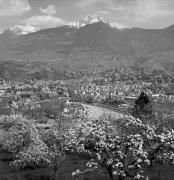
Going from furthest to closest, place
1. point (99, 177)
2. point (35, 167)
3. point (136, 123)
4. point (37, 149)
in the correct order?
point (35, 167)
point (37, 149)
point (99, 177)
point (136, 123)

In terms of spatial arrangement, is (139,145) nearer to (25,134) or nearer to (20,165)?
(20,165)

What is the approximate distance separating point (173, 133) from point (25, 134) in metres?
61.9

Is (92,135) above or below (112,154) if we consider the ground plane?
Answer: above

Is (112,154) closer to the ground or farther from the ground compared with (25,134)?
farther from the ground

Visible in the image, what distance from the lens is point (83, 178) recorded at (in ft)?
172

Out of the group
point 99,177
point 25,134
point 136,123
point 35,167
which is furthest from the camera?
point 25,134

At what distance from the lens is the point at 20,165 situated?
2625 inches

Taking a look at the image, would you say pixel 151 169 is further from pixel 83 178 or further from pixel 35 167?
pixel 35 167

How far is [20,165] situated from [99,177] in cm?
1982

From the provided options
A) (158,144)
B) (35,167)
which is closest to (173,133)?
(158,144)

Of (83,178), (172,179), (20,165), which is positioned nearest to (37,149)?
(20,165)

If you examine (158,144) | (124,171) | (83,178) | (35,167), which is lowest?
(35,167)

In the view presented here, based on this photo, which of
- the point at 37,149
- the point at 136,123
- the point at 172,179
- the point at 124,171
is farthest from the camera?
the point at 37,149

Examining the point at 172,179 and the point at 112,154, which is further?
the point at 172,179
